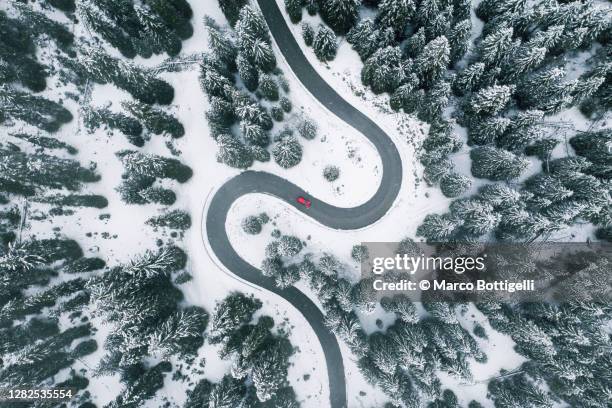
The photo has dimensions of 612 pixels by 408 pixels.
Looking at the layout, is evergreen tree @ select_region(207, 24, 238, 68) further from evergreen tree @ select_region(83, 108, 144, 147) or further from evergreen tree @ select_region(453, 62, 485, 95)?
evergreen tree @ select_region(453, 62, 485, 95)

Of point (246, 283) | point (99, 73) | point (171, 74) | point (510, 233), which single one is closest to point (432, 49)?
point (510, 233)

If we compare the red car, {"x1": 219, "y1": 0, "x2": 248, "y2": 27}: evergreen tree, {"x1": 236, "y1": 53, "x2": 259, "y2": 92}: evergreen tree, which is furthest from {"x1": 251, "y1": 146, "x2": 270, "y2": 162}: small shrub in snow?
{"x1": 219, "y1": 0, "x2": 248, "y2": 27}: evergreen tree

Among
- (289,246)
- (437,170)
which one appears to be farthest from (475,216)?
(289,246)

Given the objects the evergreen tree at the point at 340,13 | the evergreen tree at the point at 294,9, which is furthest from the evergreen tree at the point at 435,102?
the evergreen tree at the point at 294,9

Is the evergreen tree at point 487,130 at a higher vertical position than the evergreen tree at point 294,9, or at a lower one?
lower

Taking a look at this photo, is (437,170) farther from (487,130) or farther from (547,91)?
(547,91)

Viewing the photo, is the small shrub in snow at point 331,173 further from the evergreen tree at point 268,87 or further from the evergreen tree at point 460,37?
the evergreen tree at point 460,37
